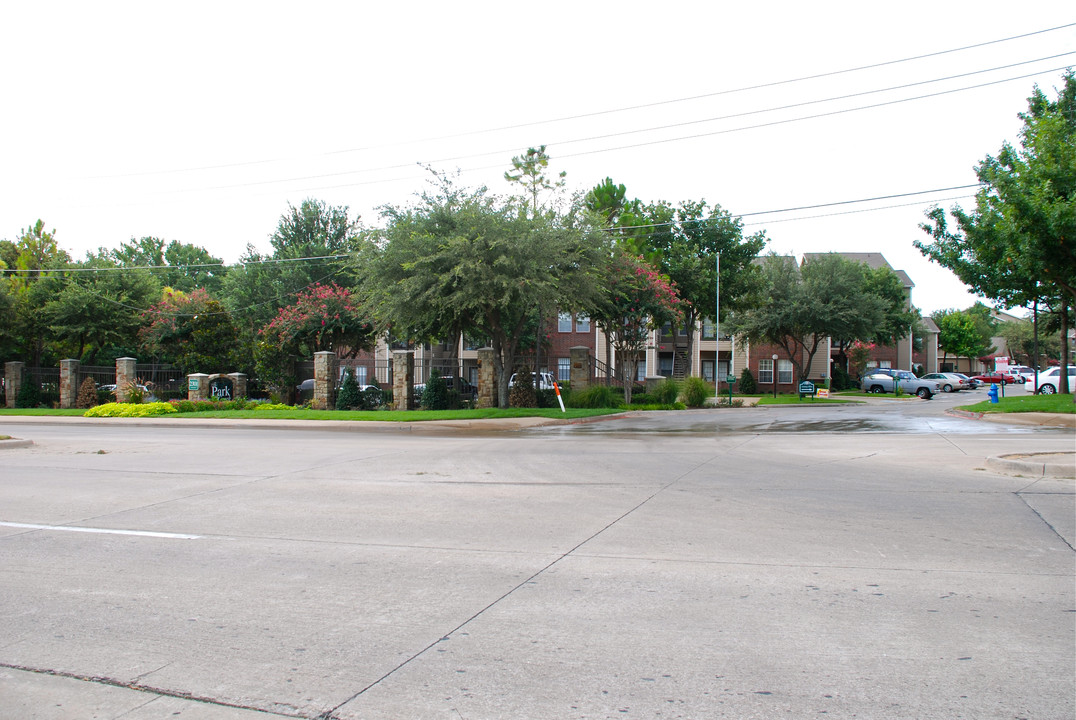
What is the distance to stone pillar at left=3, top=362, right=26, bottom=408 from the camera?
121 ft

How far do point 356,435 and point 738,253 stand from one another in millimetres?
29086

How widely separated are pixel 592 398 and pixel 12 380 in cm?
2872

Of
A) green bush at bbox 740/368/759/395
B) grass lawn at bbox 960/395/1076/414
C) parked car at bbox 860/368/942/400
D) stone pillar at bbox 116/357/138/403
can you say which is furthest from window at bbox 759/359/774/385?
stone pillar at bbox 116/357/138/403

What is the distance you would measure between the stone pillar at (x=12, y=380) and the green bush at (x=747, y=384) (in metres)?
41.6

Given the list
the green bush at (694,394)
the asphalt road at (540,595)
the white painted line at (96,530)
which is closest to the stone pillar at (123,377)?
the asphalt road at (540,595)

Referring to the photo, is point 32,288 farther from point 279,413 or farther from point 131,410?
point 279,413

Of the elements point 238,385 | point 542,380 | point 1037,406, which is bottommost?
point 1037,406

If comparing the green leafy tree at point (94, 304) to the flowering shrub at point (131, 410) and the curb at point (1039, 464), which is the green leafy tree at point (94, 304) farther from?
the curb at point (1039, 464)

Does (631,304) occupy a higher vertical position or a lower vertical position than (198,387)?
higher

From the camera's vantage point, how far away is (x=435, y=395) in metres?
29.6

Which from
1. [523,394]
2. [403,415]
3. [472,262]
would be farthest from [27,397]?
[472,262]

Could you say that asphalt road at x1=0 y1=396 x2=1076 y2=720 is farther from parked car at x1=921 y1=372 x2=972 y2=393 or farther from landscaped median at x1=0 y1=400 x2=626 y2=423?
parked car at x1=921 y1=372 x2=972 y2=393

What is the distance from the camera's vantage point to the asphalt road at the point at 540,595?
12.6ft

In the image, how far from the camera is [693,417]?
26.8 metres
